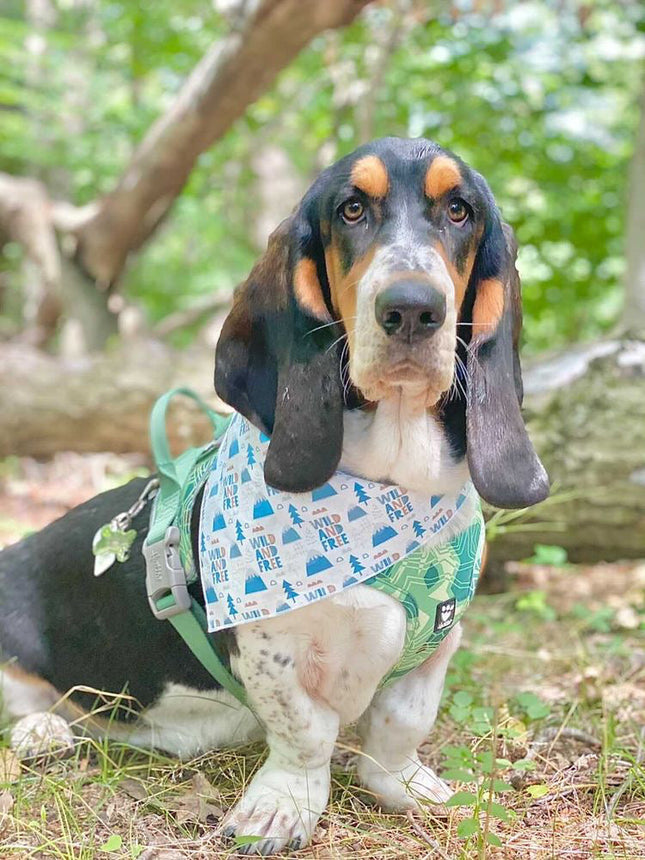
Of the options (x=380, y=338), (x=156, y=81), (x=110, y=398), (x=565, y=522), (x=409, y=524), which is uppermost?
(x=156, y=81)

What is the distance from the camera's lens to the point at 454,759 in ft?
8.39

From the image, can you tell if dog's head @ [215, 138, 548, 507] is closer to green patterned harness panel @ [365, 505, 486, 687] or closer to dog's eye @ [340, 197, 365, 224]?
dog's eye @ [340, 197, 365, 224]

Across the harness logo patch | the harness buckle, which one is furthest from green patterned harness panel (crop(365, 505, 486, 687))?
the harness buckle

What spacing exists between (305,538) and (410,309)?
65cm

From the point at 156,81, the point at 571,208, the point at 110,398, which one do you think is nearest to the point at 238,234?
the point at 156,81

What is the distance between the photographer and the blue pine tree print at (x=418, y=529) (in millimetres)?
2361

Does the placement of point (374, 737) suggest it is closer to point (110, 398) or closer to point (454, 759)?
point (454, 759)

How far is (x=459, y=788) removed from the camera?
8.98 ft

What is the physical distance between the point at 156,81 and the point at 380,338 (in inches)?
397

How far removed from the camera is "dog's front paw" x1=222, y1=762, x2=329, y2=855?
7.91 feet

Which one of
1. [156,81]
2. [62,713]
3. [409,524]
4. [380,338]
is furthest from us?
[156,81]

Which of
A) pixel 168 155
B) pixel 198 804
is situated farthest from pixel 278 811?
pixel 168 155

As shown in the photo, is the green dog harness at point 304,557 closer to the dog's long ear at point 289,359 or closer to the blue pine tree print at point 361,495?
the blue pine tree print at point 361,495

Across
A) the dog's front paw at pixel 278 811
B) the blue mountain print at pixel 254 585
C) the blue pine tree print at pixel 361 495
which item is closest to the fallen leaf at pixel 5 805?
the dog's front paw at pixel 278 811
